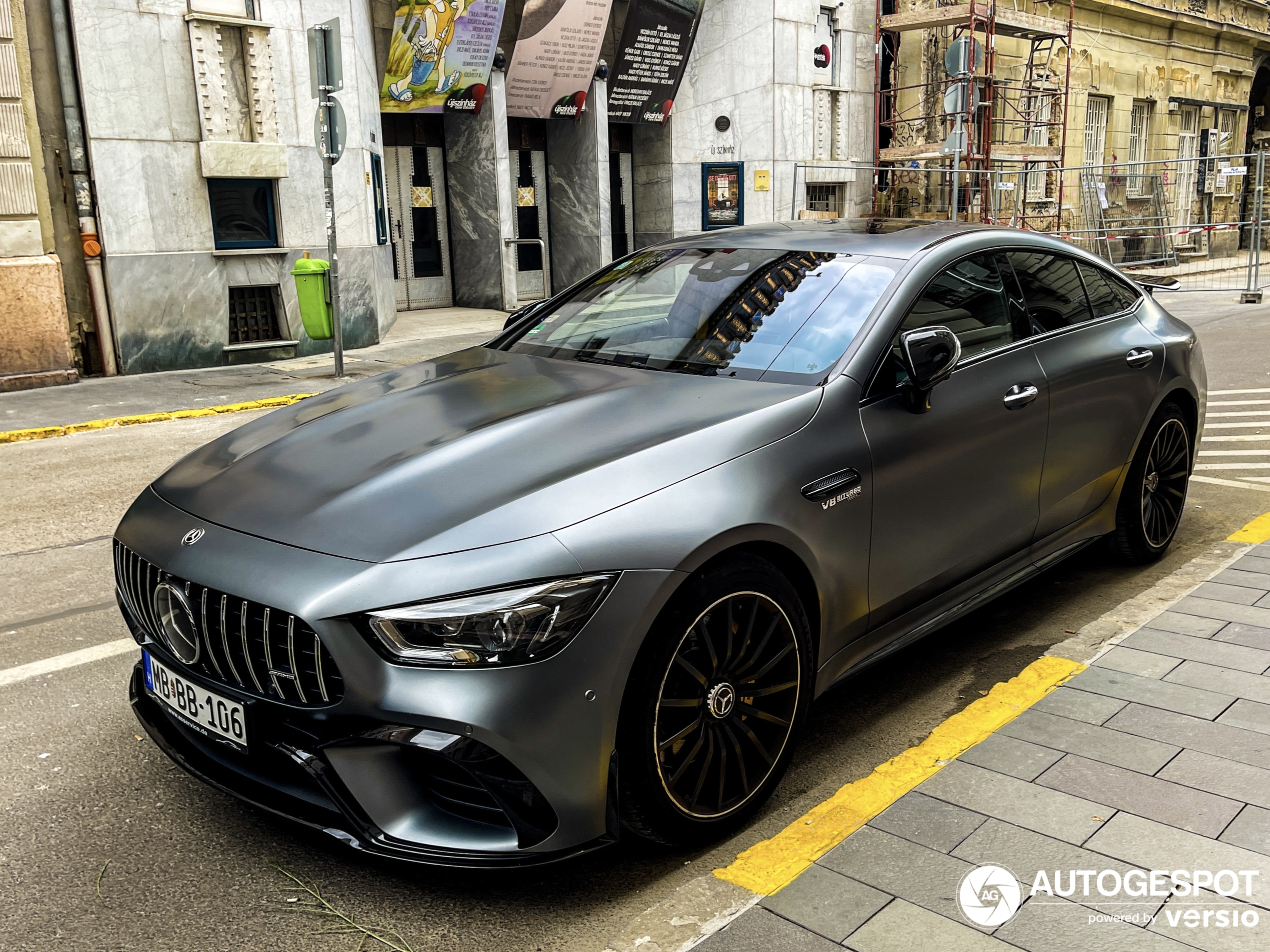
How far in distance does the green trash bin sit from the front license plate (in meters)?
8.81

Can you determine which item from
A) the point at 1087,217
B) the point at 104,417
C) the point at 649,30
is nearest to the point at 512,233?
the point at 649,30

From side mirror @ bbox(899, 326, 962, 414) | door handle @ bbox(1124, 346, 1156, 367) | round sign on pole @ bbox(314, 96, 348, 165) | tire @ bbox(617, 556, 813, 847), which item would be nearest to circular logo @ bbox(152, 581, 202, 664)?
tire @ bbox(617, 556, 813, 847)

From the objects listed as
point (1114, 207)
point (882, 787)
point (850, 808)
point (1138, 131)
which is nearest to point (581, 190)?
point (1114, 207)

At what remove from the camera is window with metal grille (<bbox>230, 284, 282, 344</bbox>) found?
12.4m

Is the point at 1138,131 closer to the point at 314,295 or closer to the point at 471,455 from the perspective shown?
the point at 314,295

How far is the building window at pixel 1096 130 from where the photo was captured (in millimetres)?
25844

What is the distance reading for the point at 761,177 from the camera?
1936 cm

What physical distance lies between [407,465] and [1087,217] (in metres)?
24.4

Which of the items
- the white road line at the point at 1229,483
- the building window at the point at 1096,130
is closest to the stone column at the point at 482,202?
the white road line at the point at 1229,483

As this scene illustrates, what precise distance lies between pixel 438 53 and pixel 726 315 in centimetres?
1296

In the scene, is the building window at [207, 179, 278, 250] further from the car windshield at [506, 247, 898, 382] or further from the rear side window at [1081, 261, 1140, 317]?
the rear side window at [1081, 261, 1140, 317]

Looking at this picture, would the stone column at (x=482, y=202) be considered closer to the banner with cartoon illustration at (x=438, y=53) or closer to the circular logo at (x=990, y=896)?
the banner with cartoon illustration at (x=438, y=53)

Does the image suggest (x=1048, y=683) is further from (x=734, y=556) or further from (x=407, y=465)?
(x=407, y=465)

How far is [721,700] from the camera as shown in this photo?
2742 mm
